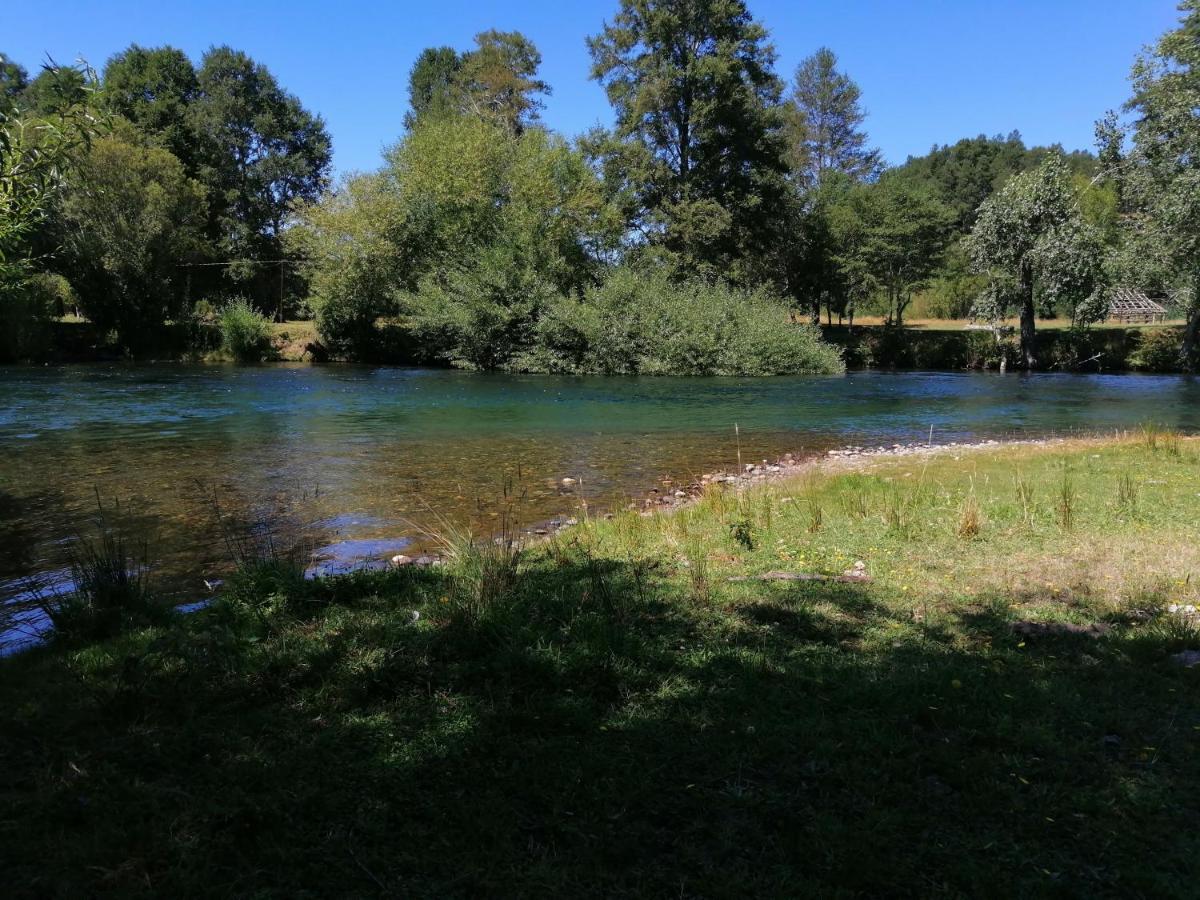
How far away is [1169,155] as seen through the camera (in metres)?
25.8

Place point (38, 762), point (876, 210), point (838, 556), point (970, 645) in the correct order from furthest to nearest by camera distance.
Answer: point (876, 210) → point (838, 556) → point (970, 645) → point (38, 762)

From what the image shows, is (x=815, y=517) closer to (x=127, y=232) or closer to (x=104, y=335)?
(x=127, y=232)

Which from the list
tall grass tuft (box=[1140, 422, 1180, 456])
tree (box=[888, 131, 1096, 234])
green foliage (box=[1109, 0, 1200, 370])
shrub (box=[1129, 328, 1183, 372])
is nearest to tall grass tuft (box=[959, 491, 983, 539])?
tall grass tuft (box=[1140, 422, 1180, 456])

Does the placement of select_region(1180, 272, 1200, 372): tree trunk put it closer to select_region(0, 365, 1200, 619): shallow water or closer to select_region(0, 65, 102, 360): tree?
select_region(0, 365, 1200, 619): shallow water

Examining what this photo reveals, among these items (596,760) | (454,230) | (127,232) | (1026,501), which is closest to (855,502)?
(1026,501)

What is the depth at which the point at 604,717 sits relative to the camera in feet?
13.9

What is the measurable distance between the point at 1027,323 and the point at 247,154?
61.5m

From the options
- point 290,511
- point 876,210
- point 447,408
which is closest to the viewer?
point 290,511

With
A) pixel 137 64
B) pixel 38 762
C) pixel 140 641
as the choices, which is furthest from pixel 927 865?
pixel 137 64

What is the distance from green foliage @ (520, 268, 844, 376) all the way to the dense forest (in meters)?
0.13

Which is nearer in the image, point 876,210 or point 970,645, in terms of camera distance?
point 970,645

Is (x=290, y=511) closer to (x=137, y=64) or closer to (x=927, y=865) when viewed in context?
(x=927, y=865)

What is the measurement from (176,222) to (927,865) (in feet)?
183

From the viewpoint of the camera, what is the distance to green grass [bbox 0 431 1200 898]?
3.03 meters
